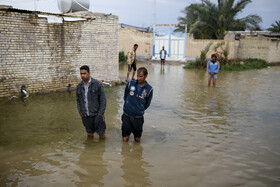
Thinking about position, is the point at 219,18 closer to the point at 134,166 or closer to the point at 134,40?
the point at 134,40

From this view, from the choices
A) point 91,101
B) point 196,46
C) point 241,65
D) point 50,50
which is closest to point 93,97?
point 91,101

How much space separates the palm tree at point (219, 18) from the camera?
886 inches

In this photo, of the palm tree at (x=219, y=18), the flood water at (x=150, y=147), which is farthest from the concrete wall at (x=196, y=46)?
the flood water at (x=150, y=147)

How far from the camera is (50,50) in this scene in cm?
855

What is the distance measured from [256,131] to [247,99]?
11.1 feet

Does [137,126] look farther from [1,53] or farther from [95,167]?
[1,53]

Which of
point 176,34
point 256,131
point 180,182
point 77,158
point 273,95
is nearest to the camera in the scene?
point 180,182

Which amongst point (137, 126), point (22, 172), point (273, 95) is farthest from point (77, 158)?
point (273, 95)

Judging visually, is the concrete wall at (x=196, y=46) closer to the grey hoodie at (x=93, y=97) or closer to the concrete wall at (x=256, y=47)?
the concrete wall at (x=256, y=47)

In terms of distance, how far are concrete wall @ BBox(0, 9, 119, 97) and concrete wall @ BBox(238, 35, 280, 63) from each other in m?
16.4

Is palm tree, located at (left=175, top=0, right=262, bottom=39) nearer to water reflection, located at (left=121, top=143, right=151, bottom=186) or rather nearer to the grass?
the grass

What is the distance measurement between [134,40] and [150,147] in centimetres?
2075

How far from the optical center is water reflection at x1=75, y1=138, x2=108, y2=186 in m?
3.45

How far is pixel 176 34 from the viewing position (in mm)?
23859
